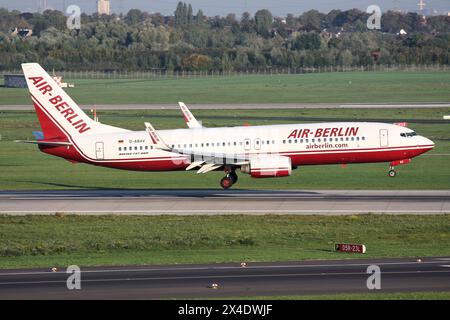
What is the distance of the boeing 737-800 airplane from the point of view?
64.4 m

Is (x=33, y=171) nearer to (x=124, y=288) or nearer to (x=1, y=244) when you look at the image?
(x=1, y=244)

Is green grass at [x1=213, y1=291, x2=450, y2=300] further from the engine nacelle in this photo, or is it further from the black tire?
the black tire

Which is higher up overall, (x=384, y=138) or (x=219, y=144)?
(x=384, y=138)

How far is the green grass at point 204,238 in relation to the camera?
4450 centimetres

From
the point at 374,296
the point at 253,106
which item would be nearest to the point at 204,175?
the point at 374,296

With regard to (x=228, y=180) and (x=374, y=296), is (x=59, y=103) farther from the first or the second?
(x=374, y=296)

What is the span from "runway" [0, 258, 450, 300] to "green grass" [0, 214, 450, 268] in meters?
2.05

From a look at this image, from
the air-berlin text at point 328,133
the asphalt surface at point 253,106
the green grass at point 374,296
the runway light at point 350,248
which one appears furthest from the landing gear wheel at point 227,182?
the asphalt surface at point 253,106

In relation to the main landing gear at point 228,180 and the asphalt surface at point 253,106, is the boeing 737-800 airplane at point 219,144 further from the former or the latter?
the asphalt surface at point 253,106

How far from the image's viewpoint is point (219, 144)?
6531cm

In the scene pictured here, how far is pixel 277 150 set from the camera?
212ft

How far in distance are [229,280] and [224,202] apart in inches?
959

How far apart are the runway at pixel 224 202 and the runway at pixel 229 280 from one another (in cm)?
1643

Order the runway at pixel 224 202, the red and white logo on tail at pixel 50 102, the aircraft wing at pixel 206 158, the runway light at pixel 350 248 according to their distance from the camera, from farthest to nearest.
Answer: the red and white logo on tail at pixel 50 102 → the aircraft wing at pixel 206 158 → the runway at pixel 224 202 → the runway light at pixel 350 248
